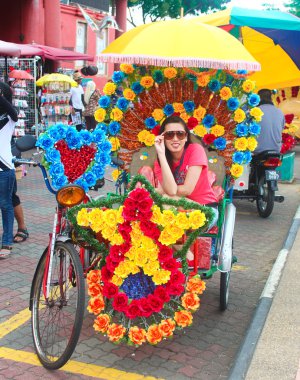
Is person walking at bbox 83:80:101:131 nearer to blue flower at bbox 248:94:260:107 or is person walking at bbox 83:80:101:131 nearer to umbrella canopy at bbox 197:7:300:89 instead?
umbrella canopy at bbox 197:7:300:89

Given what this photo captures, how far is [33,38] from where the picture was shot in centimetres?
1670

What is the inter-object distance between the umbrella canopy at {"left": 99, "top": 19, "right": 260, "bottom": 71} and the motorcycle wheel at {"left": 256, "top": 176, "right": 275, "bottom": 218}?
12.1 ft

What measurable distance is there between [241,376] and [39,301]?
1.48m

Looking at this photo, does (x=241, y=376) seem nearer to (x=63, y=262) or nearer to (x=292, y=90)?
(x=63, y=262)

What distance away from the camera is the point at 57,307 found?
3.78 metres

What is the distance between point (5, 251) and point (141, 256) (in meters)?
2.86

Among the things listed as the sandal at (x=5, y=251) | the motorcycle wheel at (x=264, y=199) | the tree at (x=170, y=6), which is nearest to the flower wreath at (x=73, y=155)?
the sandal at (x=5, y=251)

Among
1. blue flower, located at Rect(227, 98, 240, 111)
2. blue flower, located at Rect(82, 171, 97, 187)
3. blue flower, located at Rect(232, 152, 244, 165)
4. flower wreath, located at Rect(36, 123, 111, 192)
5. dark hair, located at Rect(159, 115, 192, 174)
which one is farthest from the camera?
blue flower, located at Rect(227, 98, 240, 111)

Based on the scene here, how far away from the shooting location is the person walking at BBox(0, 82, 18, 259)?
18.2 ft

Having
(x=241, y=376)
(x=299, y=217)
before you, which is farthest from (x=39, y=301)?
(x=299, y=217)

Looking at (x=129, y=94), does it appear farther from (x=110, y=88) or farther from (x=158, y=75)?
(x=158, y=75)

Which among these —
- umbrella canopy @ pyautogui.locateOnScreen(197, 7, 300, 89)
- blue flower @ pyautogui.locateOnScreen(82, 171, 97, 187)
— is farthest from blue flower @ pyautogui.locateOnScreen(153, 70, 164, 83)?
umbrella canopy @ pyautogui.locateOnScreen(197, 7, 300, 89)

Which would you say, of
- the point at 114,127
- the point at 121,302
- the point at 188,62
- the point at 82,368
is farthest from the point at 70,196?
the point at 114,127

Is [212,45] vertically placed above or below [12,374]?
above
